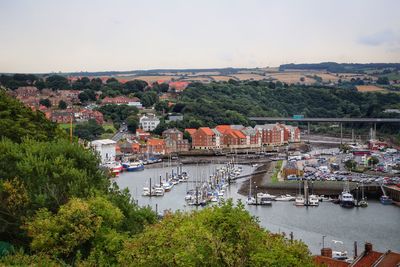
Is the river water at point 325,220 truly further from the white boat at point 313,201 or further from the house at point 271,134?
the house at point 271,134

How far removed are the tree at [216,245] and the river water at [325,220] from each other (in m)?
7.61

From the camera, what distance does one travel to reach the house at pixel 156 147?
114ft

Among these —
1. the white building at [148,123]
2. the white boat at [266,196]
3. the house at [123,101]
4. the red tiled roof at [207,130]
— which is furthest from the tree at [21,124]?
the house at [123,101]

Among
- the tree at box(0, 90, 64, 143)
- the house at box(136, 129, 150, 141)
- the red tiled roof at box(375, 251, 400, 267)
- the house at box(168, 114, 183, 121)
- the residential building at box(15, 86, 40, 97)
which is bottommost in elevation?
the house at box(136, 129, 150, 141)

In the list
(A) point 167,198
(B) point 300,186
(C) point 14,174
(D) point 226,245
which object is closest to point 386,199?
(B) point 300,186

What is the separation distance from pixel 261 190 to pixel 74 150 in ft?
43.5

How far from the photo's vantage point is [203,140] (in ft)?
123

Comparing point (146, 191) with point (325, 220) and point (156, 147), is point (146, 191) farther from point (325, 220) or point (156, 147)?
point (156, 147)

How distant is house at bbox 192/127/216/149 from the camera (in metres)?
37.5

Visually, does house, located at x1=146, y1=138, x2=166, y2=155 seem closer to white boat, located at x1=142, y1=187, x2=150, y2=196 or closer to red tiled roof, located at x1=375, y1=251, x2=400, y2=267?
white boat, located at x1=142, y1=187, x2=150, y2=196

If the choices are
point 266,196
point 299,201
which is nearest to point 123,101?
point 266,196

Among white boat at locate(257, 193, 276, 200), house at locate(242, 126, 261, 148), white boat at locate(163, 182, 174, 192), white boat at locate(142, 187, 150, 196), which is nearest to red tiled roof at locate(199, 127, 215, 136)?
house at locate(242, 126, 261, 148)

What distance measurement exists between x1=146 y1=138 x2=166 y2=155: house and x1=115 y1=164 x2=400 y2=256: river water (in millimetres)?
10372

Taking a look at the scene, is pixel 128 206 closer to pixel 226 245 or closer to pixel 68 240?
pixel 68 240
